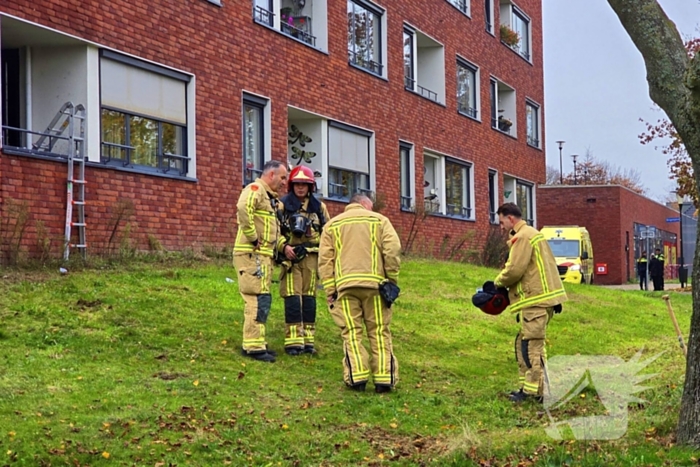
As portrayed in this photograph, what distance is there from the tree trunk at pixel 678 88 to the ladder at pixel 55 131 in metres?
9.11

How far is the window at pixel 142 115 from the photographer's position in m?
15.2

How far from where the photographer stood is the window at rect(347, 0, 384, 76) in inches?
920

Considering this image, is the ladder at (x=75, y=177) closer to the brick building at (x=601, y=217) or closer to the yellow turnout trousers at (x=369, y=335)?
the yellow turnout trousers at (x=369, y=335)

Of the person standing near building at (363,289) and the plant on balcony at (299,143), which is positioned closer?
the person standing near building at (363,289)

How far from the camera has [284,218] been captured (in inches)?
414

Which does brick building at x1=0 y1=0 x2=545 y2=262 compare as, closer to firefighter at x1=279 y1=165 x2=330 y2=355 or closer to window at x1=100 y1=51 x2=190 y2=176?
window at x1=100 y1=51 x2=190 y2=176

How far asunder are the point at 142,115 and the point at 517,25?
945 inches

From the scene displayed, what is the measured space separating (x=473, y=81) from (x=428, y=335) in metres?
20.0

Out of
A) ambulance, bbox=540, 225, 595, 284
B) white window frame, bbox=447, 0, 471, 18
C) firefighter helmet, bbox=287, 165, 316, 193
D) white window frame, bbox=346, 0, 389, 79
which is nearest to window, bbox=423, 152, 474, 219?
ambulance, bbox=540, 225, 595, 284

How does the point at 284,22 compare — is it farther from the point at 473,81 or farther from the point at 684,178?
the point at 684,178

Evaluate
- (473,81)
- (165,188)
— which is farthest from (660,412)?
(473,81)

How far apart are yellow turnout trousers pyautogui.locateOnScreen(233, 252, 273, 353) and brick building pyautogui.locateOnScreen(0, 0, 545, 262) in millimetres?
4425

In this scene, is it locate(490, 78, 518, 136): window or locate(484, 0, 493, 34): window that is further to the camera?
locate(490, 78, 518, 136): window

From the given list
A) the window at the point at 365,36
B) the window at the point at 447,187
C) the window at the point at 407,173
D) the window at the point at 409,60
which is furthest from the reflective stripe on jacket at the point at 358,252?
the window at the point at 409,60
